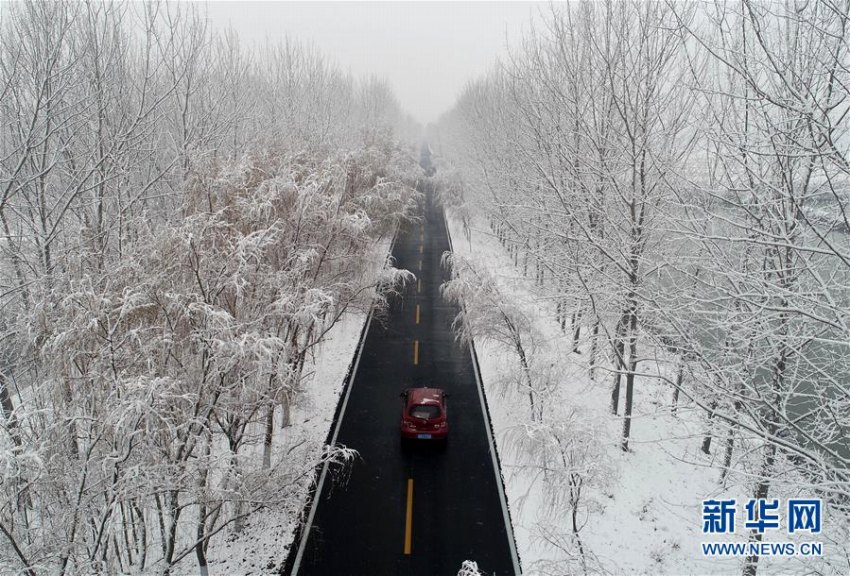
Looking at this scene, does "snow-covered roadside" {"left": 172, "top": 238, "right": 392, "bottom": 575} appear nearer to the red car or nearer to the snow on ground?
the snow on ground

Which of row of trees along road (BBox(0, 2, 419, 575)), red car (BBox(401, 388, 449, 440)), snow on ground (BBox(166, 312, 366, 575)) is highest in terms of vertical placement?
row of trees along road (BBox(0, 2, 419, 575))

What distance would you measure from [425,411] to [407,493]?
8.19ft

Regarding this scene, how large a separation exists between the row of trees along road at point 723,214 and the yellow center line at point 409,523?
5.13 metres

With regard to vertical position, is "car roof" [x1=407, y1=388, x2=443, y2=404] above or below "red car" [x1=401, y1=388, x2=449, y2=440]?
above

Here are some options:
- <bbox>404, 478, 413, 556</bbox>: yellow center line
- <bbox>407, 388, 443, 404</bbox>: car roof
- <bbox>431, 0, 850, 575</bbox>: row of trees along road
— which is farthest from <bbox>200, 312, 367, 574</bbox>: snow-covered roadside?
<bbox>431, 0, 850, 575</bbox>: row of trees along road

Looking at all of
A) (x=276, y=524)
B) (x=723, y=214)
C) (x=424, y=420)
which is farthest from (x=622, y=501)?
(x=276, y=524)

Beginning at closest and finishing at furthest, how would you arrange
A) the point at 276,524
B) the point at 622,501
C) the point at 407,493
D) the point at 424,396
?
the point at 276,524 → the point at 622,501 → the point at 407,493 → the point at 424,396

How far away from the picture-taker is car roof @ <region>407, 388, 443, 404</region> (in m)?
14.1

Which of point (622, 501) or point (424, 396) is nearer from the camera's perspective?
point (622, 501)

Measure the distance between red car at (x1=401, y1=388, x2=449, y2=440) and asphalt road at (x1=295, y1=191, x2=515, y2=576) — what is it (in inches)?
17.0

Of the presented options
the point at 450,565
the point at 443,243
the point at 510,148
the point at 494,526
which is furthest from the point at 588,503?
the point at 443,243

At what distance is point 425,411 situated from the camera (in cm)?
1385

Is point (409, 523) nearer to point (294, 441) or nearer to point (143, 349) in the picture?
point (294, 441)

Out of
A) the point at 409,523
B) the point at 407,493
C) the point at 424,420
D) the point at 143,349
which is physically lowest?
the point at 409,523
